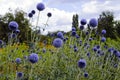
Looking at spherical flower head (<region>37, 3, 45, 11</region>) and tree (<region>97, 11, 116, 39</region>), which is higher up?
spherical flower head (<region>37, 3, 45, 11</region>)

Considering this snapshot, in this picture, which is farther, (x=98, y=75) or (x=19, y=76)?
(x=98, y=75)

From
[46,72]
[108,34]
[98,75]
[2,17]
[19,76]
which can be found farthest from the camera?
[108,34]

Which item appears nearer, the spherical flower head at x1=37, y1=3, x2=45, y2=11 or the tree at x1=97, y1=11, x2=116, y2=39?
the spherical flower head at x1=37, y1=3, x2=45, y2=11

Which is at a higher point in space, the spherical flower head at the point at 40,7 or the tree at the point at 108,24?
the spherical flower head at the point at 40,7

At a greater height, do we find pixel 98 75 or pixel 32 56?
pixel 32 56

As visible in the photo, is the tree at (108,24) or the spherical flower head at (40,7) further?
the tree at (108,24)

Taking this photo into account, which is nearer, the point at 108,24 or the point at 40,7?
the point at 40,7

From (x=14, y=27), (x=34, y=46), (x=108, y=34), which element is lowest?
(x=108, y=34)

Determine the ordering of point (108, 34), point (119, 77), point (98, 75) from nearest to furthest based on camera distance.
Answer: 1. point (98, 75)
2. point (119, 77)
3. point (108, 34)

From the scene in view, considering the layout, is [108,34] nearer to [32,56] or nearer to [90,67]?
[90,67]

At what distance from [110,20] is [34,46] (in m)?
18.2

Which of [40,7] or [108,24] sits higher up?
[40,7]

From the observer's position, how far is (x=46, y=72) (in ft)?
14.3

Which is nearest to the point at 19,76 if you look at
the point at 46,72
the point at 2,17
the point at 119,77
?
the point at 46,72
